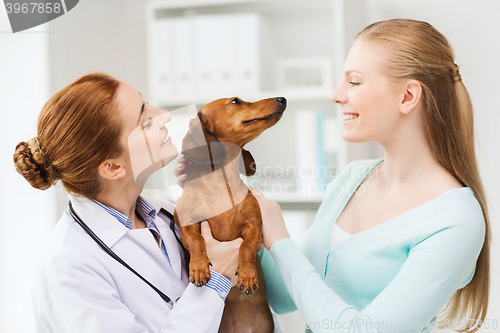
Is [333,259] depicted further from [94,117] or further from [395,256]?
[94,117]

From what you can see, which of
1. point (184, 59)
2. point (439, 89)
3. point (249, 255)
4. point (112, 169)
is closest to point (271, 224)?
point (249, 255)

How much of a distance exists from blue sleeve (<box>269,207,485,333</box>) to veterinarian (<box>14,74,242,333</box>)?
0.79 ft

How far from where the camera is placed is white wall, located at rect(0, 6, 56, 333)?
6.55 feet

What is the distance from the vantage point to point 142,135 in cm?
102

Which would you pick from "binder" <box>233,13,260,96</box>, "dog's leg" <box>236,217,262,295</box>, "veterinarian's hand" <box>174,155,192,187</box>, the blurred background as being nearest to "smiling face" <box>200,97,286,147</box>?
"veterinarian's hand" <box>174,155,192,187</box>

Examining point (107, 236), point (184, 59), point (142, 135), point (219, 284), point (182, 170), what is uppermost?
point (184, 59)

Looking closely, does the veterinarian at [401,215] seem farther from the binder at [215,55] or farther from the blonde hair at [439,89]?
the binder at [215,55]

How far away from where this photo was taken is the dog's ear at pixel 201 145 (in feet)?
3.57

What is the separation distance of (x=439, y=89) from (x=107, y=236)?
91 centimetres

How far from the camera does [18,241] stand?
2061mm

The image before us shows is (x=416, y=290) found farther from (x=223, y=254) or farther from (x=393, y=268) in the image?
(x=223, y=254)

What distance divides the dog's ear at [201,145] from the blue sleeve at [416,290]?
426mm

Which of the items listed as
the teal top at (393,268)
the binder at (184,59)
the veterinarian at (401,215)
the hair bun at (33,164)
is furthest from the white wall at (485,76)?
the hair bun at (33,164)

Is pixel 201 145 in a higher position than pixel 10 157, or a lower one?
higher
